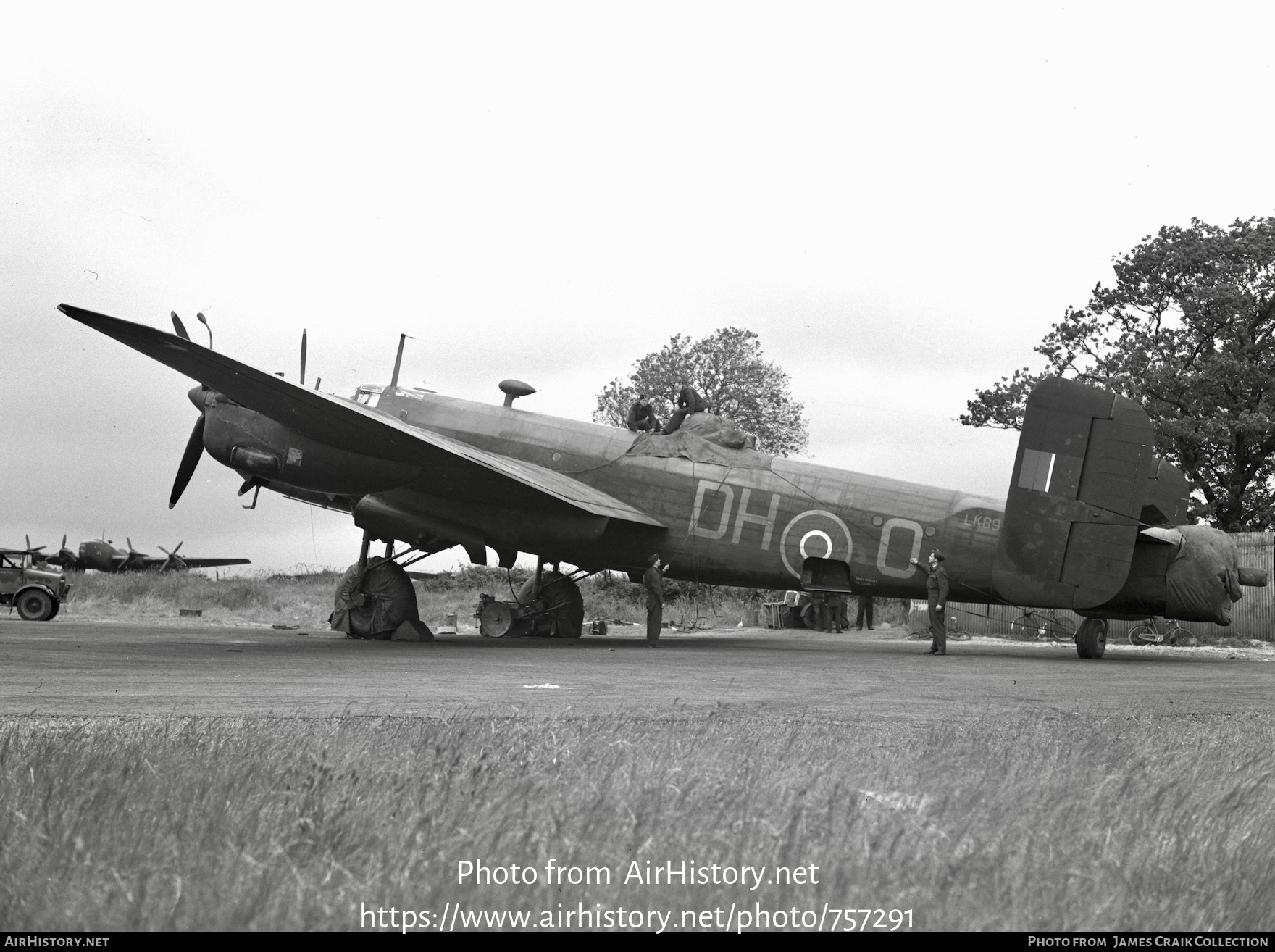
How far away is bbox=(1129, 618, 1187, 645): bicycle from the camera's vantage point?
30.5m

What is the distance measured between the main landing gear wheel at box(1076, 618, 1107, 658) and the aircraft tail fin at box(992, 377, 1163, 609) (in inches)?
50.8

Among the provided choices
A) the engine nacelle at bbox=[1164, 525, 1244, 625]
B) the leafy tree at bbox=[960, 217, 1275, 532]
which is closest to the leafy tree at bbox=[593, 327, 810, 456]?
the leafy tree at bbox=[960, 217, 1275, 532]

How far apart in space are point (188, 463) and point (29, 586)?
10819mm

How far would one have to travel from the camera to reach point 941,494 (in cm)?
2031

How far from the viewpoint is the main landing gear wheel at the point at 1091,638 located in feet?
66.3

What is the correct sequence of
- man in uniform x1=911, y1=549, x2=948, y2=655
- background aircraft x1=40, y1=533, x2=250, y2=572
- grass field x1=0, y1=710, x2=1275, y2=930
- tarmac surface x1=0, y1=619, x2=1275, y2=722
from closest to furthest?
grass field x1=0, y1=710, x2=1275, y2=930 → tarmac surface x1=0, y1=619, x2=1275, y2=722 → man in uniform x1=911, y1=549, x2=948, y2=655 → background aircraft x1=40, y1=533, x2=250, y2=572

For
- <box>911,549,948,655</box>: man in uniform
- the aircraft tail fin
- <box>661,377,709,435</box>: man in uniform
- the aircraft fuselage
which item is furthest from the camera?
<box>661,377,709,435</box>: man in uniform

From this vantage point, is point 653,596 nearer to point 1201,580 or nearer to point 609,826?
point 1201,580

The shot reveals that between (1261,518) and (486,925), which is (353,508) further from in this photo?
(1261,518)

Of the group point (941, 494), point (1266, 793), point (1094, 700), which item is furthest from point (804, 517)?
point (1266, 793)

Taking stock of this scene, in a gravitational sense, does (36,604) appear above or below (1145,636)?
below

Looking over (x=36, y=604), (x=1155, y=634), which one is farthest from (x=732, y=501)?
(x=36, y=604)

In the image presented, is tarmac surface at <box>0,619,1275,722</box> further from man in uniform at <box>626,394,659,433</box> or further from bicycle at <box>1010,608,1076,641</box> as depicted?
bicycle at <box>1010,608,1076,641</box>

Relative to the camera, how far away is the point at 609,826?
4.27 meters
